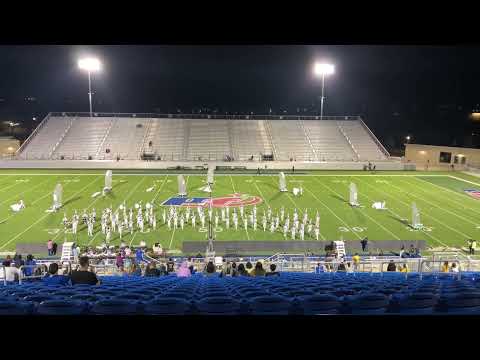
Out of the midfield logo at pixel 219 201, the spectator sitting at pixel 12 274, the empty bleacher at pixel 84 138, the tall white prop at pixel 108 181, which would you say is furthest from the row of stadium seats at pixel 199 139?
the spectator sitting at pixel 12 274

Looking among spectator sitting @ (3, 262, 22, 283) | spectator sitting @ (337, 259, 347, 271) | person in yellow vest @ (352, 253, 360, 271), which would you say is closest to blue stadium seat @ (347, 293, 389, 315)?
spectator sitting @ (3, 262, 22, 283)

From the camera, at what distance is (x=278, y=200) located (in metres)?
18.1

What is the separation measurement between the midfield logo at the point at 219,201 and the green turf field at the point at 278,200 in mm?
476

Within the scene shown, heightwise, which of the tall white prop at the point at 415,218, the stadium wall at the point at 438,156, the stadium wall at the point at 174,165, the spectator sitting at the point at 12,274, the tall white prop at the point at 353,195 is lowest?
the spectator sitting at the point at 12,274

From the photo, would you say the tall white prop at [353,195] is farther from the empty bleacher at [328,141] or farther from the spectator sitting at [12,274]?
the empty bleacher at [328,141]

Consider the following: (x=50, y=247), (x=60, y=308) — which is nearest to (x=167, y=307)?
(x=60, y=308)

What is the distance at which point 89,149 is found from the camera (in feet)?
101

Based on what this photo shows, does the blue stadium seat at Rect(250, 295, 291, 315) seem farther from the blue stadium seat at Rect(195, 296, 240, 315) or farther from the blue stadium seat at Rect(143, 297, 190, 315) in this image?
the blue stadium seat at Rect(143, 297, 190, 315)

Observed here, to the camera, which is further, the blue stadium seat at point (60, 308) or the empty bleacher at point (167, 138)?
the empty bleacher at point (167, 138)

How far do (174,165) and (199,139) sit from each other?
6076 mm

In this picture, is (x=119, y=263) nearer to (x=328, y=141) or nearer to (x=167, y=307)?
(x=167, y=307)

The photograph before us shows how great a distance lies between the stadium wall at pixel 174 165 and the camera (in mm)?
26484
